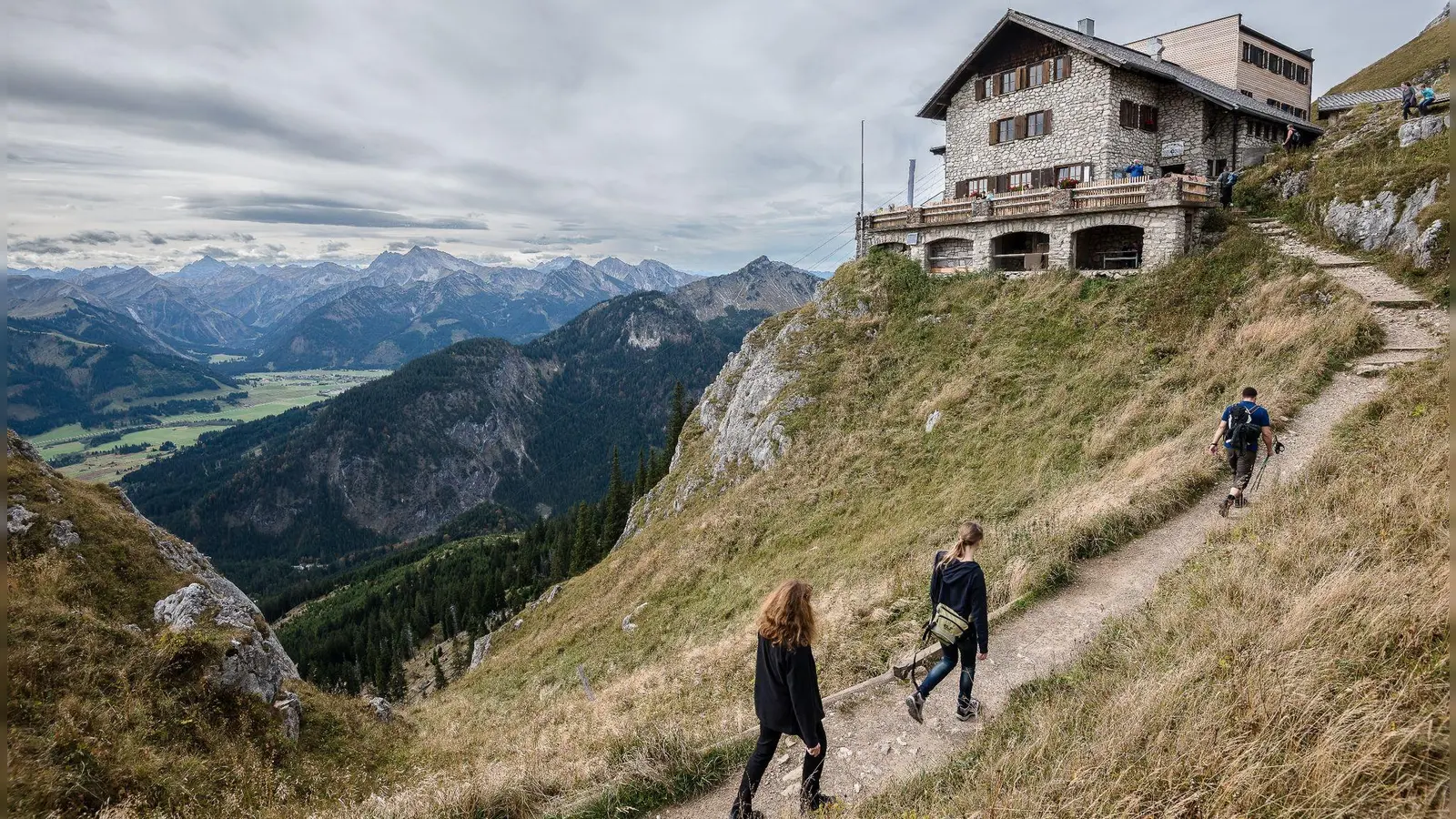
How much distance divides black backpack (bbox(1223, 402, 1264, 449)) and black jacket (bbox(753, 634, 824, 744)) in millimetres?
10973

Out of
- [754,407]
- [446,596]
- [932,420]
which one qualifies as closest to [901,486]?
[932,420]

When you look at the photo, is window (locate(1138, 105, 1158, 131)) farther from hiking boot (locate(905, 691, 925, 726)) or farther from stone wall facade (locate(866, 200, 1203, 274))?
hiking boot (locate(905, 691, 925, 726))

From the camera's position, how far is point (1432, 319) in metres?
17.4

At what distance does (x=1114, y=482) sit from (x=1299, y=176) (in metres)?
27.0

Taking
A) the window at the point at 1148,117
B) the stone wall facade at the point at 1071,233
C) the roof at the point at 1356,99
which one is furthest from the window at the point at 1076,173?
the roof at the point at 1356,99

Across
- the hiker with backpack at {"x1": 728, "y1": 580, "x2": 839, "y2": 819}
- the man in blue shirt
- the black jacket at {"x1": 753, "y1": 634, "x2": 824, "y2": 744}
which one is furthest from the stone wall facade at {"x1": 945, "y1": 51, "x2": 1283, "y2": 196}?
the black jacket at {"x1": 753, "y1": 634, "x2": 824, "y2": 744}

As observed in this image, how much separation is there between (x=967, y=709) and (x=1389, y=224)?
27.6m

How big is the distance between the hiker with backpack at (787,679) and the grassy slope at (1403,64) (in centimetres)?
8346

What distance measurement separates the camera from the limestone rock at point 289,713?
13.9 meters

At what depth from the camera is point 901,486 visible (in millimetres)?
21969

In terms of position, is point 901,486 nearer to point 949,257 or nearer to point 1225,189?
point 949,257

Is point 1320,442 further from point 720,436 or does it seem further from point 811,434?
point 720,436

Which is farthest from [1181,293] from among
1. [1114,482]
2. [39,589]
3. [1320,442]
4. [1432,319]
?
[39,589]

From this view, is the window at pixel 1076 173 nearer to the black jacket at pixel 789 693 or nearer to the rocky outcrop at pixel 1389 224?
the rocky outcrop at pixel 1389 224
